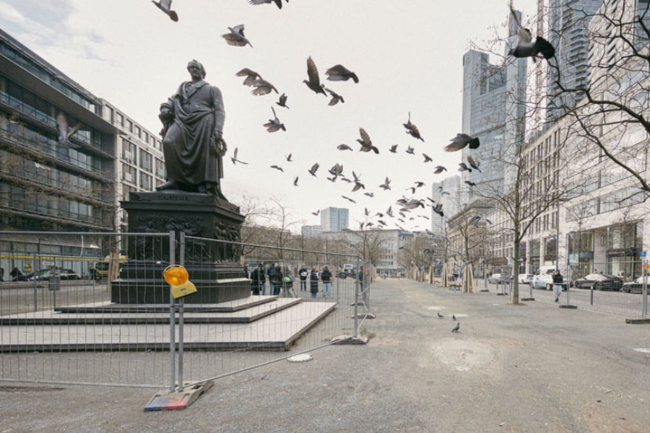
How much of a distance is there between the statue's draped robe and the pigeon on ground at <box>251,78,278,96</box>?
359cm

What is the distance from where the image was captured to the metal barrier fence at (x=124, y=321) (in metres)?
5.14

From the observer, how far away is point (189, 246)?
27.8 feet

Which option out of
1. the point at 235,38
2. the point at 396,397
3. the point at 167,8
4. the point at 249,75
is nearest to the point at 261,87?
the point at 249,75

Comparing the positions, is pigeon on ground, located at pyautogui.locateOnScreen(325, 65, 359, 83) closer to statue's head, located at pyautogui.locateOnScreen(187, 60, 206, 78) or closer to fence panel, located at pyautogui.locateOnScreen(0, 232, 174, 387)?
fence panel, located at pyautogui.locateOnScreen(0, 232, 174, 387)

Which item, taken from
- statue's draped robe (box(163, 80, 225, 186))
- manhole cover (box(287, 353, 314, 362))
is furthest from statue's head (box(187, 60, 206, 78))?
manhole cover (box(287, 353, 314, 362))

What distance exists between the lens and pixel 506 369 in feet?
18.2

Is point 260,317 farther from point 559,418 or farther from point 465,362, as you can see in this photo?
point 559,418

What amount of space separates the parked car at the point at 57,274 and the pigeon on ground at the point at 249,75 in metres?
4.55

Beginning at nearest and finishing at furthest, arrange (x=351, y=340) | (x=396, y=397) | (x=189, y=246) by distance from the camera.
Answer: (x=396, y=397) < (x=351, y=340) < (x=189, y=246)

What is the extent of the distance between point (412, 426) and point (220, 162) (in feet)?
29.4

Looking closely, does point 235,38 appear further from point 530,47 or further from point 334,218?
point 334,218

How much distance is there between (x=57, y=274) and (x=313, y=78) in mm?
5909

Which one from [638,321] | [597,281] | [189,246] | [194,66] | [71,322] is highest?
[194,66]

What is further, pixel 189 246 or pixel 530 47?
pixel 189 246
